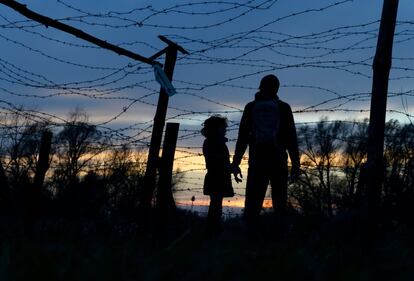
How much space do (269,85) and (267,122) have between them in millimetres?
331

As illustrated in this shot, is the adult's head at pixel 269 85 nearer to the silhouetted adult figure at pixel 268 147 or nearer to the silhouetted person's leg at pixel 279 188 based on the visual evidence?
the silhouetted adult figure at pixel 268 147

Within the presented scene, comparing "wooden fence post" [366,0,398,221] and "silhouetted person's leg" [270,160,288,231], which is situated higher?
"wooden fence post" [366,0,398,221]

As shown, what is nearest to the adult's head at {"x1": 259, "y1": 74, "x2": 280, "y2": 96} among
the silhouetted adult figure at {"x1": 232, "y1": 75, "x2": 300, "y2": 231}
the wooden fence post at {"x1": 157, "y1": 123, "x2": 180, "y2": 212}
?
the silhouetted adult figure at {"x1": 232, "y1": 75, "x2": 300, "y2": 231}

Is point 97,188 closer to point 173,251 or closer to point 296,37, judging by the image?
point 296,37

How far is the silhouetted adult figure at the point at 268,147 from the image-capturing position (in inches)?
234

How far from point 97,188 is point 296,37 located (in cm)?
1957

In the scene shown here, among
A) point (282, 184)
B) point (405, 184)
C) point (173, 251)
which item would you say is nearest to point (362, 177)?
point (282, 184)

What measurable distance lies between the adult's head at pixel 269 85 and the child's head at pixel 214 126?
4.96 ft

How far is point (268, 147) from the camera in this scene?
5.98m

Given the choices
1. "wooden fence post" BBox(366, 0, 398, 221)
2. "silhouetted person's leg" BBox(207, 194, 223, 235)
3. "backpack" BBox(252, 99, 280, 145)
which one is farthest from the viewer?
"silhouetted person's leg" BBox(207, 194, 223, 235)

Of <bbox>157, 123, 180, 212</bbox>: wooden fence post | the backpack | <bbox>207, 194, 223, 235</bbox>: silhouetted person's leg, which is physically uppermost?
the backpack

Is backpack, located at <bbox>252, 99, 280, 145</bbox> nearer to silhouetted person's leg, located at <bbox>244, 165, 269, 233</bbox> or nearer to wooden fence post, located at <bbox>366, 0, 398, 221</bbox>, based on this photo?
silhouetted person's leg, located at <bbox>244, 165, 269, 233</bbox>

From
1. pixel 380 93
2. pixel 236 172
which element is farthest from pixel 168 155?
pixel 380 93

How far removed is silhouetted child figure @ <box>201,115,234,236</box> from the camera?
7562 millimetres
